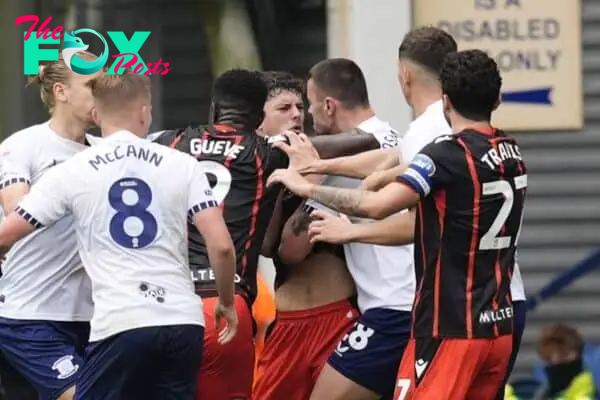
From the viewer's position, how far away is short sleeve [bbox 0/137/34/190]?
7.50m

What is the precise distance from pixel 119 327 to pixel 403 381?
1188 millimetres

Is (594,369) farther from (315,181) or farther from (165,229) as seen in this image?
(165,229)

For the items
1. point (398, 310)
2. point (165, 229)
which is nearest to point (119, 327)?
point (165, 229)

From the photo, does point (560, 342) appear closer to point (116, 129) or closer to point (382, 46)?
point (382, 46)

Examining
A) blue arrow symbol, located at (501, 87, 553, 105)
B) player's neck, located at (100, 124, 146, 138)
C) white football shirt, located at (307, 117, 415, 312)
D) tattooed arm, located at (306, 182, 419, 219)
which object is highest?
player's neck, located at (100, 124, 146, 138)

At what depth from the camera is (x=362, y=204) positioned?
666cm

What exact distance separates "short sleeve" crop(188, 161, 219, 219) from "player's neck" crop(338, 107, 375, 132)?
1.34 meters

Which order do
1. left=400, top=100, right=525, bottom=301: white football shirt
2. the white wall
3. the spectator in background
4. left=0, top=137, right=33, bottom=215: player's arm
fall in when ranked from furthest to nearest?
1. the white wall
2. the spectator in background
3. left=0, top=137, right=33, bottom=215: player's arm
4. left=400, top=100, right=525, bottom=301: white football shirt

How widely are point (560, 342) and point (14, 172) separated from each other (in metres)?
4.73

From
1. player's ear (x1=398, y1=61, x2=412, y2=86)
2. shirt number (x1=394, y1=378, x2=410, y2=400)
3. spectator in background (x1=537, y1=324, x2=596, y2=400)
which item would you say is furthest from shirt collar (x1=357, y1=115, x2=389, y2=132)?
spectator in background (x1=537, y1=324, x2=596, y2=400)

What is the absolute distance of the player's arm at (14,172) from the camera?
7418 mm

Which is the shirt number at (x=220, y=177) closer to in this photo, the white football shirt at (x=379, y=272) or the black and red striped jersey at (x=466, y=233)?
the white football shirt at (x=379, y=272)

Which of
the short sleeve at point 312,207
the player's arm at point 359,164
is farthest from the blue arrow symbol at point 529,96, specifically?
the player's arm at point 359,164

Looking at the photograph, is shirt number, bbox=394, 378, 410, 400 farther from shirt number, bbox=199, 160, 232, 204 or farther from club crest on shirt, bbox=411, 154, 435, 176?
shirt number, bbox=199, 160, 232, 204
